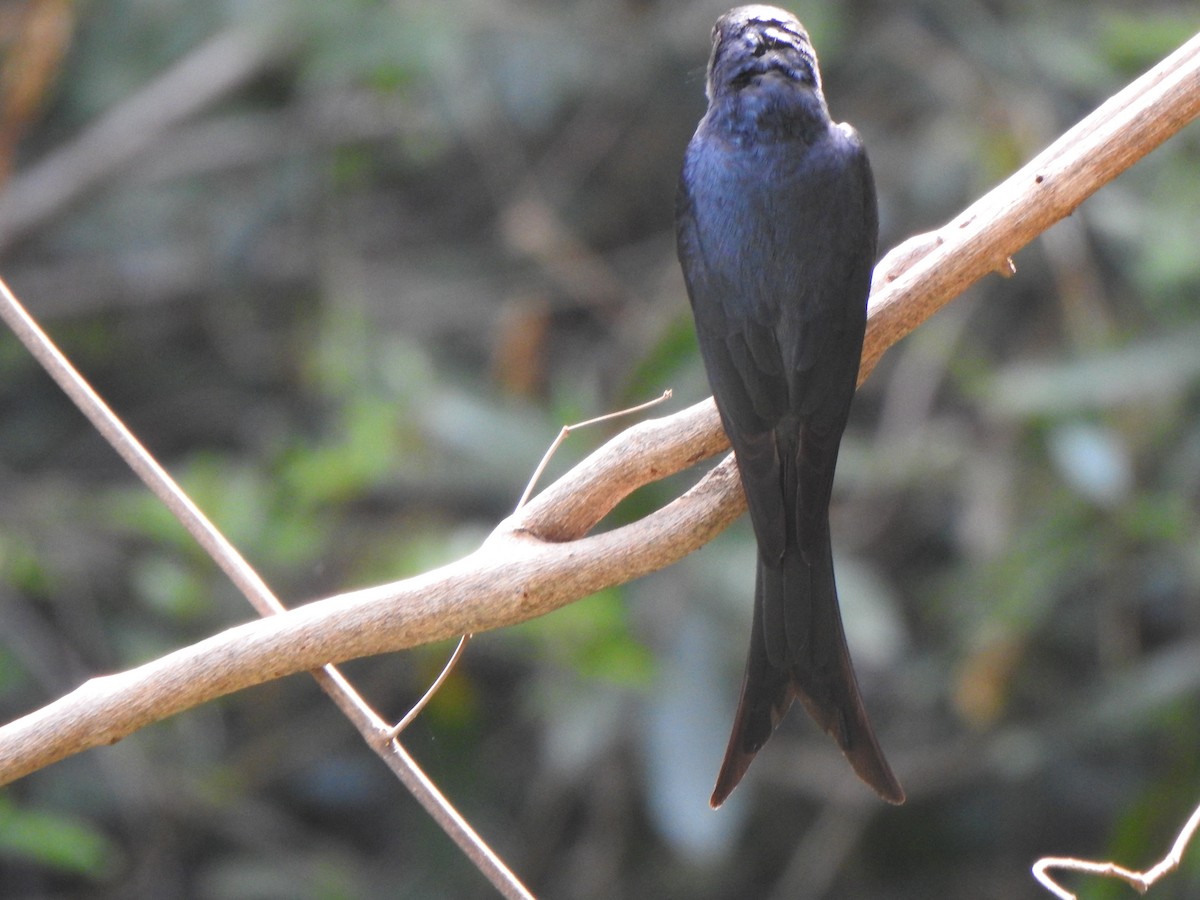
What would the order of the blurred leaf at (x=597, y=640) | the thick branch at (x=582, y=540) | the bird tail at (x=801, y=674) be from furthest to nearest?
the blurred leaf at (x=597, y=640) → the bird tail at (x=801, y=674) → the thick branch at (x=582, y=540)

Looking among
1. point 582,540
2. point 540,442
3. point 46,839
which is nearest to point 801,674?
point 582,540

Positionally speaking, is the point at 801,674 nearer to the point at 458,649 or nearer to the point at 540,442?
the point at 458,649

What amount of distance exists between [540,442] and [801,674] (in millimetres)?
1787

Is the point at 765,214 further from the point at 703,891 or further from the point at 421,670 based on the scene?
the point at 703,891

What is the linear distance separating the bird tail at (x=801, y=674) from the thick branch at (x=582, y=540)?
164mm

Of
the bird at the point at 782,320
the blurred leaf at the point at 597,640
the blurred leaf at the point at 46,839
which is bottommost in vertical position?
the blurred leaf at the point at 597,640

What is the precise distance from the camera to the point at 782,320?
6.82 ft

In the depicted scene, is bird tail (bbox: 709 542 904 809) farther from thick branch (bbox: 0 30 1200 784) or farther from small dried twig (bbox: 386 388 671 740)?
small dried twig (bbox: 386 388 671 740)

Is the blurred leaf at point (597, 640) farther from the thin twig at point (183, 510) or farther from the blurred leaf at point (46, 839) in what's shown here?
the thin twig at point (183, 510)

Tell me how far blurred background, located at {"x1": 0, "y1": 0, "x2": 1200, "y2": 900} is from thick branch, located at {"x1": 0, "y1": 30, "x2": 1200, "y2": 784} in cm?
158

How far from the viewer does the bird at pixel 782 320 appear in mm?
1924

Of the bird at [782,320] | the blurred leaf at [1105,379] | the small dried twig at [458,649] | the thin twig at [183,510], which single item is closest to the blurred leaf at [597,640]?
the blurred leaf at [1105,379]

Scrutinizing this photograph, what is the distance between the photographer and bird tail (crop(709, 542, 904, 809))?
1.84 metres

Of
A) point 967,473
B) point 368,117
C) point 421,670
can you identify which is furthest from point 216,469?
point 967,473
